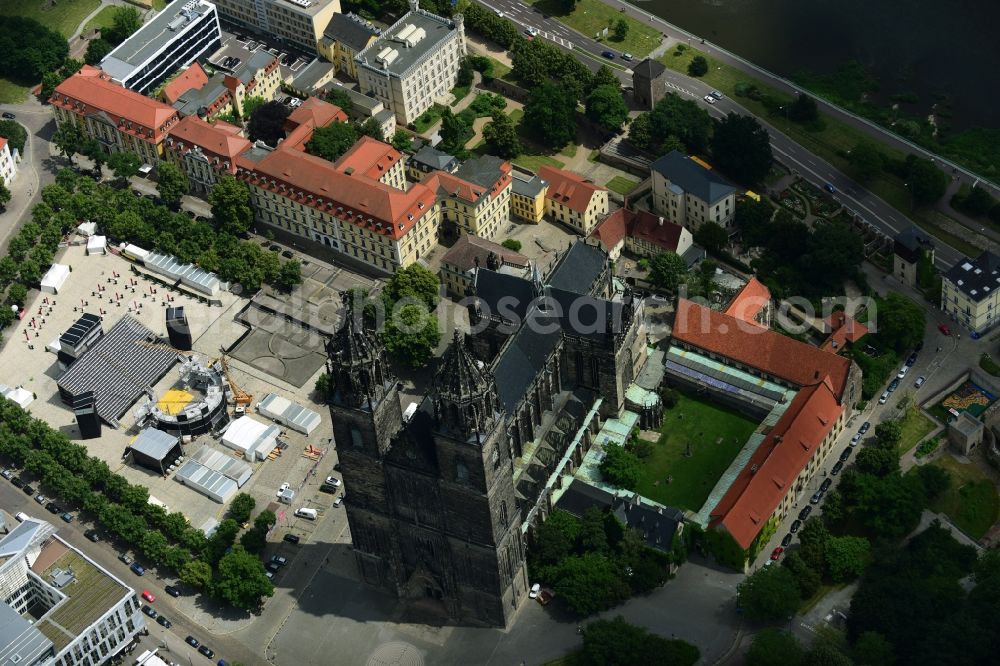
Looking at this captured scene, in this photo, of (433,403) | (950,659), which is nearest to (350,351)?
(433,403)

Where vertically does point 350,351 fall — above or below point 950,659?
above

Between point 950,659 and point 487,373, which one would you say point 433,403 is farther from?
point 950,659

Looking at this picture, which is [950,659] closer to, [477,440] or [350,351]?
[477,440]

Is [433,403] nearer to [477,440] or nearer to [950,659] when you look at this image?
[477,440]

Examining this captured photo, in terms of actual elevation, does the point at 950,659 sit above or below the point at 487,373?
below

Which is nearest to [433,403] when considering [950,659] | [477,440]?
[477,440]

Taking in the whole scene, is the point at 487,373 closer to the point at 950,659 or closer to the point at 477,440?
the point at 477,440
